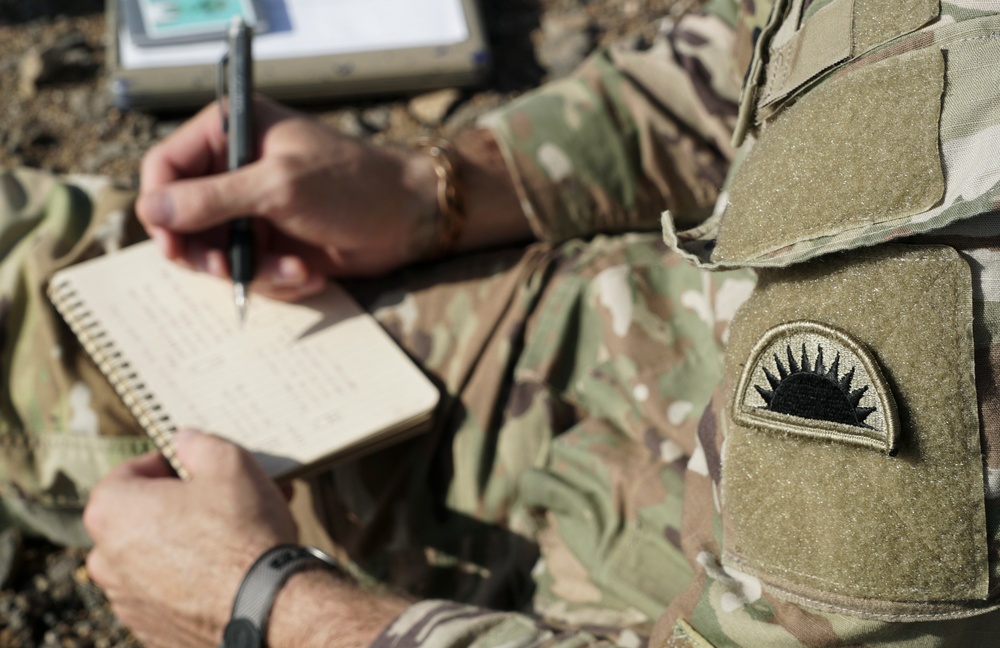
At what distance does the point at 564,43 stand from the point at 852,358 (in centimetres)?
179

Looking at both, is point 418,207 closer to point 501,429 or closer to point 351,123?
point 501,429

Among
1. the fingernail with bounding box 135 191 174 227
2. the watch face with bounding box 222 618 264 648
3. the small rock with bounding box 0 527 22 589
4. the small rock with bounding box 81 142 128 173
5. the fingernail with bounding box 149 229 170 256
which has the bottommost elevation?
the small rock with bounding box 0 527 22 589

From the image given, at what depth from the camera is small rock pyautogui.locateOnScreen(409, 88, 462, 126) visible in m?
2.21

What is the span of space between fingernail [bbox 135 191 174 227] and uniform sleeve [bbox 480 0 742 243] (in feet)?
1.52

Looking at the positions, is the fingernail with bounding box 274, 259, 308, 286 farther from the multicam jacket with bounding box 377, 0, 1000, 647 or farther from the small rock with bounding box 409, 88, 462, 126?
the small rock with bounding box 409, 88, 462, 126

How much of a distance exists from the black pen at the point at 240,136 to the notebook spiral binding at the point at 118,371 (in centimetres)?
16

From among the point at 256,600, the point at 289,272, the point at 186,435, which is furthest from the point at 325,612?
the point at 289,272

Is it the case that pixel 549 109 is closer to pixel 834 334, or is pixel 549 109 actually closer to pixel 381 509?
pixel 381 509

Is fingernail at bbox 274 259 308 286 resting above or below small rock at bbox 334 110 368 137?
above

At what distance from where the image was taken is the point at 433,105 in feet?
7.28

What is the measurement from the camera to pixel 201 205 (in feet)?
4.11

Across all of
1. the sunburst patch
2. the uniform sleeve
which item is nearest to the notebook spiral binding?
the uniform sleeve

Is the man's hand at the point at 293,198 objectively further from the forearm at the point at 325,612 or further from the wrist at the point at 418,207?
the forearm at the point at 325,612


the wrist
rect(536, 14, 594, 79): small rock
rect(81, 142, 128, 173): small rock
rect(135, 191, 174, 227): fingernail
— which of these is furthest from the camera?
rect(536, 14, 594, 79): small rock
